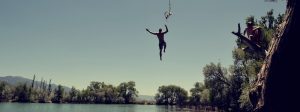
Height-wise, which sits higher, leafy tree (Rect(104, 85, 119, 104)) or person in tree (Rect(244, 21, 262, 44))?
leafy tree (Rect(104, 85, 119, 104))

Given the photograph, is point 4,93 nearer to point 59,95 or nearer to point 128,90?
point 59,95

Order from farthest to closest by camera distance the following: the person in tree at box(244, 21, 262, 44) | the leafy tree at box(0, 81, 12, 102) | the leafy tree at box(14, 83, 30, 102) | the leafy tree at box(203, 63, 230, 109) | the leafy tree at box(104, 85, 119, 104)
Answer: the leafy tree at box(104, 85, 119, 104), the leafy tree at box(14, 83, 30, 102), the leafy tree at box(0, 81, 12, 102), the leafy tree at box(203, 63, 230, 109), the person in tree at box(244, 21, 262, 44)

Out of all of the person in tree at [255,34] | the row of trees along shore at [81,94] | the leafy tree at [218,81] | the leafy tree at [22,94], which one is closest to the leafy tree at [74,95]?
the row of trees along shore at [81,94]

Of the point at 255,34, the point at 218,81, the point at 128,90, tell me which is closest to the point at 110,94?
the point at 128,90

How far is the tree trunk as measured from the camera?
1422 centimetres

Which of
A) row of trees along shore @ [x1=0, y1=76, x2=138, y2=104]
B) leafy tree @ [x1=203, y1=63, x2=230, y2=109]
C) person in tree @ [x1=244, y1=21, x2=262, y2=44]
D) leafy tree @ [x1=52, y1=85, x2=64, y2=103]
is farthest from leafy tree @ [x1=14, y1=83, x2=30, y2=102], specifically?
person in tree @ [x1=244, y1=21, x2=262, y2=44]

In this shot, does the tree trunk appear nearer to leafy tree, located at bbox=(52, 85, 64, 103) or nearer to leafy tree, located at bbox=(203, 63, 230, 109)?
leafy tree, located at bbox=(203, 63, 230, 109)

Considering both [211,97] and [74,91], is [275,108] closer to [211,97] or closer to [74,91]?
[211,97]

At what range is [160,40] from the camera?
757 inches

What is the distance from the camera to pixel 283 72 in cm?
1448

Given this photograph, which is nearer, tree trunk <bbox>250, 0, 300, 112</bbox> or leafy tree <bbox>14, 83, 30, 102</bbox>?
tree trunk <bbox>250, 0, 300, 112</bbox>

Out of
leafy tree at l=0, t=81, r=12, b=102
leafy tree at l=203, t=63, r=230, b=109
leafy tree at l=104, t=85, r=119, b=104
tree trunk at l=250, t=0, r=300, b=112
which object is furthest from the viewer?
leafy tree at l=104, t=85, r=119, b=104

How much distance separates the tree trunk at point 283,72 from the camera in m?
14.2

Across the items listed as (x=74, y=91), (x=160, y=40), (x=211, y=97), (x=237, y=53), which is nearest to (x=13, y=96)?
(x=74, y=91)
